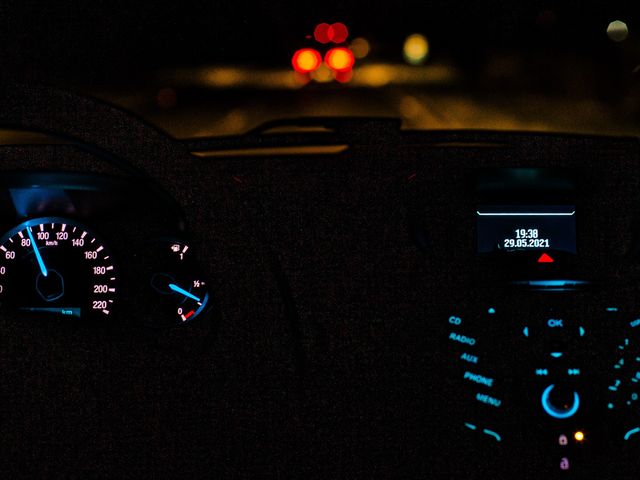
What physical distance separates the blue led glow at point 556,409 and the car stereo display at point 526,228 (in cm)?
29

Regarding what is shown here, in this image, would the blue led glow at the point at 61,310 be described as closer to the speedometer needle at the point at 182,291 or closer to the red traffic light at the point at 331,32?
the speedometer needle at the point at 182,291

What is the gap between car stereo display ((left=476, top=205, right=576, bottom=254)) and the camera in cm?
179

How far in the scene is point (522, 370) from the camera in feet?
5.70

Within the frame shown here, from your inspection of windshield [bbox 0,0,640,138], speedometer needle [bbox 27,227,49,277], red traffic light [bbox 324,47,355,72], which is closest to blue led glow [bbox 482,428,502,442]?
windshield [bbox 0,0,640,138]

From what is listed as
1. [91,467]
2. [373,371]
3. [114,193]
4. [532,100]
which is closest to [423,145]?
[532,100]

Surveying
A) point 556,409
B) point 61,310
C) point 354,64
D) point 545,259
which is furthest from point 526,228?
point 61,310

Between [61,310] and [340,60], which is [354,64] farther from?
[61,310]

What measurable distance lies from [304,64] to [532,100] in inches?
18.3

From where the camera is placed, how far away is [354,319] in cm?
176

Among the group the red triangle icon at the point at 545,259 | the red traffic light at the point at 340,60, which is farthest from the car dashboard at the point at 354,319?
the red traffic light at the point at 340,60

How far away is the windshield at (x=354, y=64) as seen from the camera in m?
1.77

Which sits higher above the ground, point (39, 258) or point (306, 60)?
point (306, 60)

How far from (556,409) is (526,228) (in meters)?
0.36

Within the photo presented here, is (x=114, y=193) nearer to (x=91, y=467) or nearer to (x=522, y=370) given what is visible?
(x=91, y=467)
